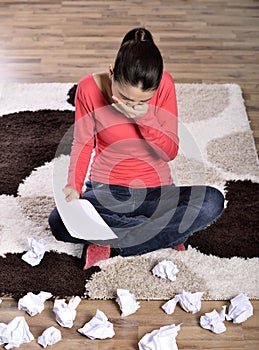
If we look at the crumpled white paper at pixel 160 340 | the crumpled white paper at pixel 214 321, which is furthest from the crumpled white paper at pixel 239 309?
the crumpled white paper at pixel 160 340

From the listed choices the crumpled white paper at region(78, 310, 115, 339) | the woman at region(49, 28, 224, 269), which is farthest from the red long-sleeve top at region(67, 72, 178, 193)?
the crumpled white paper at region(78, 310, 115, 339)

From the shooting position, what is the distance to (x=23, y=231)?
1.92 m

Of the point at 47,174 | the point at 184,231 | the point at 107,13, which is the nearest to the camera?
the point at 184,231

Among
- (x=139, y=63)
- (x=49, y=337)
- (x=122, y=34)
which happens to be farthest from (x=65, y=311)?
(x=122, y=34)

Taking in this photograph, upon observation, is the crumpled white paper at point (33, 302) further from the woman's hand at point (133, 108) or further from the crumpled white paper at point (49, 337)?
the woman's hand at point (133, 108)

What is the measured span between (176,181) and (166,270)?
43cm

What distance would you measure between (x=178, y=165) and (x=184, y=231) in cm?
47

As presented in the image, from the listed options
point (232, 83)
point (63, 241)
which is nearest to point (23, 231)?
point (63, 241)

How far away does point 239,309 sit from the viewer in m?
1.68

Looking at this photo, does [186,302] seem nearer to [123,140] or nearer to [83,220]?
[83,220]

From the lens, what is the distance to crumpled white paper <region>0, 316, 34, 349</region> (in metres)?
1.60

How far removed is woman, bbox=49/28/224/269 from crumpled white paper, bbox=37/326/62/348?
0.80ft

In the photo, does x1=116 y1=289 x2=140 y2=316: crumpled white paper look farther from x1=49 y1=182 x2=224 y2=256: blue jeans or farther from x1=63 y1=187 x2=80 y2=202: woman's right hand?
x1=63 y1=187 x2=80 y2=202: woman's right hand

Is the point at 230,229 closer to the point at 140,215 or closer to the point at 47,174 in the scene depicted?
the point at 140,215
